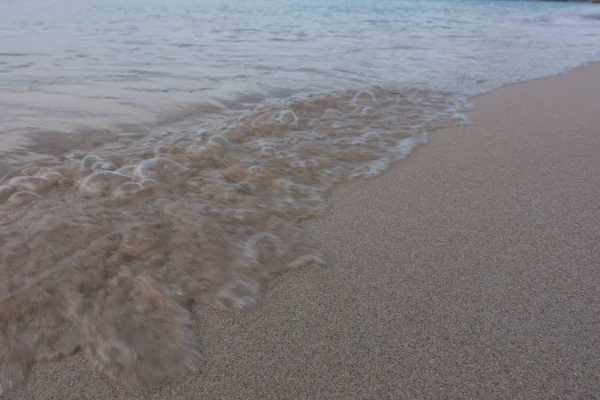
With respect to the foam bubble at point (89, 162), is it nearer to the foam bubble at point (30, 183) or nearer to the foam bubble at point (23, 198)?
the foam bubble at point (30, 183)

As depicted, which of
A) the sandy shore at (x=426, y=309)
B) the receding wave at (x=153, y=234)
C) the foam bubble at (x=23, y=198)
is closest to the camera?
the sandy shore at (x=426, y=309)

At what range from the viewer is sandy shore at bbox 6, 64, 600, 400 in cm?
90

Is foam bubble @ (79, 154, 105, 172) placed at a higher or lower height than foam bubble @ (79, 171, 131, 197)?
lower

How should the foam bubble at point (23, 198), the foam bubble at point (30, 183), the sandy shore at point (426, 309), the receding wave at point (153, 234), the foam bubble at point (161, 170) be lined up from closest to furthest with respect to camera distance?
the sandy shore at point (426, 309)
the receding wave at point (153, 234)
the foam bubble at point (23, 198)
the foam bubble at point (30, 183)
the foam bubble at point (161, 170)

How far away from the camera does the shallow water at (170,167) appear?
1067 mm

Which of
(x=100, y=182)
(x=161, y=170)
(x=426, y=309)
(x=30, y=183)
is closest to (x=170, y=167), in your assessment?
(x=161, y=170)

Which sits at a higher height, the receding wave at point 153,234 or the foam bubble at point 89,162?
the foam bubble at point 89,162

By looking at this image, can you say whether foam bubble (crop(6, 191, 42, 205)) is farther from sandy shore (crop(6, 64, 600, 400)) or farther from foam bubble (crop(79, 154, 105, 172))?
sandy shore (crop(6, 64, 600, 400))

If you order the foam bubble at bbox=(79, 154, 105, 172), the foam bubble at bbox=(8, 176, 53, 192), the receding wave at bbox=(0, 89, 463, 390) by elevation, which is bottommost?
the receding wave at bbox=(0, 89, 463, 390)

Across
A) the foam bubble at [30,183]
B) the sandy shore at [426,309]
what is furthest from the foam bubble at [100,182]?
the sandy shore at [426,309]

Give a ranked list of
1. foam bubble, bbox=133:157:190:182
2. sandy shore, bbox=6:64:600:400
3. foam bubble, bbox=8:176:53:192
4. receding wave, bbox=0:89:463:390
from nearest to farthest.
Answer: sandy shore, bbox=6:64:600:400, receding wave, bbox=0:89:463:390, foam bubble, bbox=8:176:53:192, foam bubble, bbox=133:157:190:182

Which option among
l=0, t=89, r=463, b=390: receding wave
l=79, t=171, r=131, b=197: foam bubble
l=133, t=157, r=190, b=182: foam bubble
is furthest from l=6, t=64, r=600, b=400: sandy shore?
l=79, t=171, r=131, b=197: foam bubble

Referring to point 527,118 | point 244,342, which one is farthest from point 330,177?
Result: point 527,118

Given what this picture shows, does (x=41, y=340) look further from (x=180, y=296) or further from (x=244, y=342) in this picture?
(x=244, y=342)
